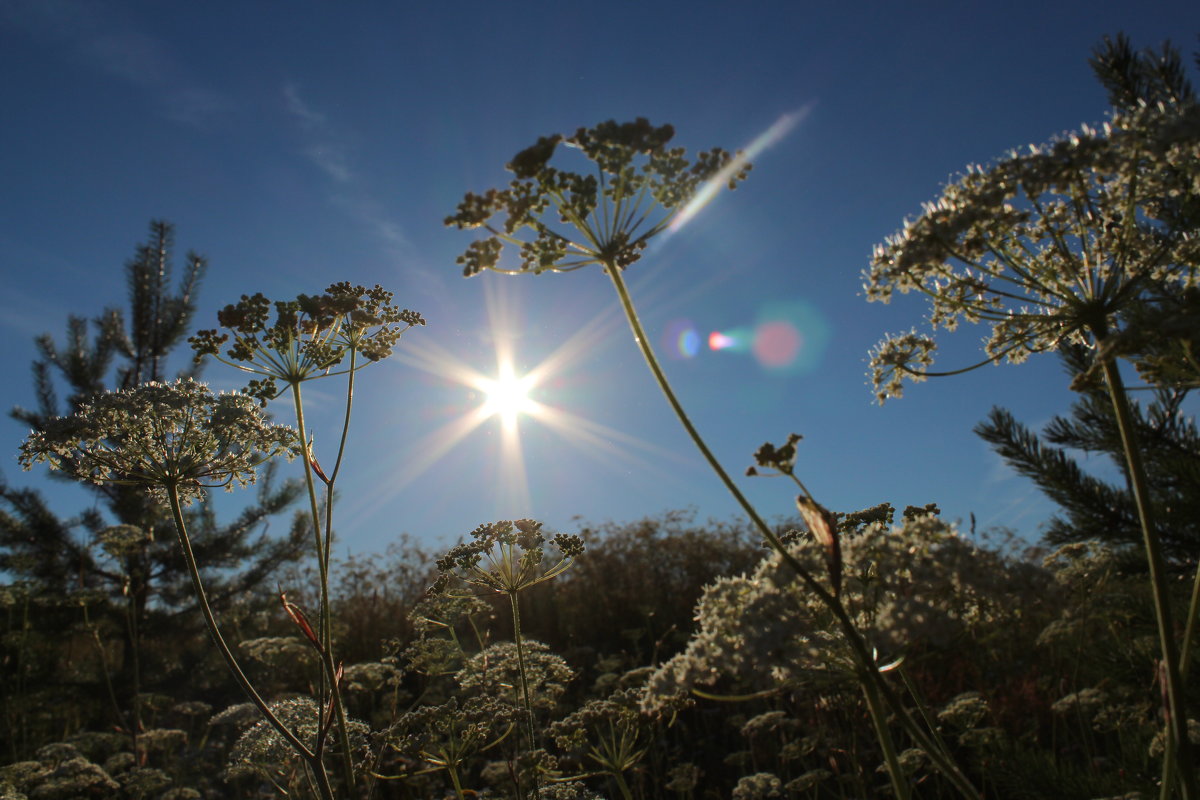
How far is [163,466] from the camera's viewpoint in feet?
11.7

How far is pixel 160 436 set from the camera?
3557mm

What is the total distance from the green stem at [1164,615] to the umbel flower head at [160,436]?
3574 millimetres

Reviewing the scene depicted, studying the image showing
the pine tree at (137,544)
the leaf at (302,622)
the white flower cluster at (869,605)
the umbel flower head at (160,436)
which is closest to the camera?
the white flower cluster at (869,605)

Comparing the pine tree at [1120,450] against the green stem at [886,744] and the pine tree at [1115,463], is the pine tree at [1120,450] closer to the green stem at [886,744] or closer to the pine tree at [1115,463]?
the pine tree at [1115,463]

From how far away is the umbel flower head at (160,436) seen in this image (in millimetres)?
3508

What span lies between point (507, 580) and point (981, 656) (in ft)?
24.8

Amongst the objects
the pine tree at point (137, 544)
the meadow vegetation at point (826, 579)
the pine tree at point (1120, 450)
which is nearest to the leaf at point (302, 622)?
the meadow vegetation at point (826, 579)

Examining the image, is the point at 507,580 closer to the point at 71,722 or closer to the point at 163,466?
the point at 163,466

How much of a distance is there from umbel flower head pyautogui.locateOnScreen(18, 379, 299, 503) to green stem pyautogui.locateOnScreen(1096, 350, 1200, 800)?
11.7ft

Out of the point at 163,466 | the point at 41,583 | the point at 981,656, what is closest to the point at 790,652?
the point at 163,466

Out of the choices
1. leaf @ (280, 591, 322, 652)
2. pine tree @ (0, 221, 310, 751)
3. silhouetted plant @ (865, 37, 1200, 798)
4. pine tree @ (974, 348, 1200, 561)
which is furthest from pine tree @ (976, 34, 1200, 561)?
pine tree @ (0, 221, 310, 751)

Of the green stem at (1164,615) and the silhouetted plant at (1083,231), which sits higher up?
the silhouetted plant at (1083,231)

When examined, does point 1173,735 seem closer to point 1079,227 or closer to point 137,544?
point 1079,227

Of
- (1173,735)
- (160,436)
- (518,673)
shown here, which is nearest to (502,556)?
(518,673)
